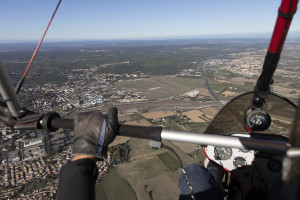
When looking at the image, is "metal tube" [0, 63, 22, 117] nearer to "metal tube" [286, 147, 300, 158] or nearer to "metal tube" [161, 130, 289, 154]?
"metal tube" [161, 130, 289, 154]

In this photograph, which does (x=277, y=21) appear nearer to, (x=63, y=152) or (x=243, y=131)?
(x=243, y=131)

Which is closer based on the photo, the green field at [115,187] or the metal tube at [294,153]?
the metal tube at [294,153]

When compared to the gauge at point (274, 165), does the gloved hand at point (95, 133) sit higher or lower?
higher

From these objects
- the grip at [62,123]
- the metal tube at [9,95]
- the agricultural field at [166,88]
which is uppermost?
the metal tube at [9,95]

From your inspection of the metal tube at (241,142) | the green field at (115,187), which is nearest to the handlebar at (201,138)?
the metal tube at (241,142)

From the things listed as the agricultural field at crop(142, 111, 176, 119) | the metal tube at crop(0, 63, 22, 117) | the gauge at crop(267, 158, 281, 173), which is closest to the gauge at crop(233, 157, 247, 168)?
the gauge at crop(267, 158, 281, 173)

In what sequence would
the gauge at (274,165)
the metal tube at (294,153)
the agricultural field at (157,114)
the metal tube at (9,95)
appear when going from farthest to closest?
the agricultural field at (157,114) → the gauge at (274,165) → the metal tube at (9,95) → the metal tube at (294,153)

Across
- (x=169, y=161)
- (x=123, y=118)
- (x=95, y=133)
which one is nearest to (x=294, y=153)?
(x=95, y=133)

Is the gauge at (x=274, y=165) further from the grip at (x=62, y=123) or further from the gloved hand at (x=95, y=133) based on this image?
the grip at (x=62, y=123)
